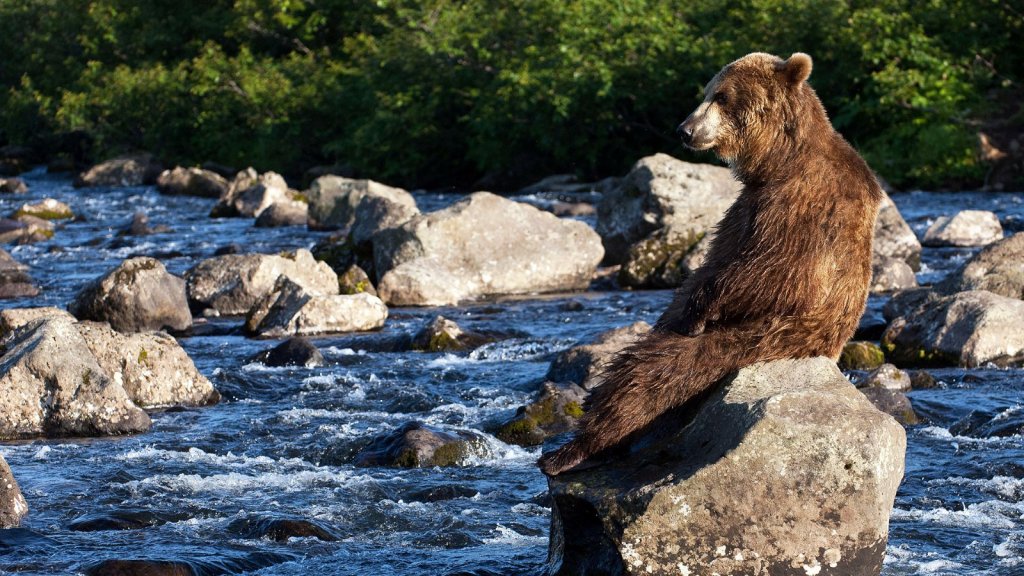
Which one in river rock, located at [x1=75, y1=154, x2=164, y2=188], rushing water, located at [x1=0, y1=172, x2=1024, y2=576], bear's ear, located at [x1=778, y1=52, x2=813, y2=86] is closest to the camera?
bear's ear, located at [x1=778, y1=52, x2=813, y2=86]

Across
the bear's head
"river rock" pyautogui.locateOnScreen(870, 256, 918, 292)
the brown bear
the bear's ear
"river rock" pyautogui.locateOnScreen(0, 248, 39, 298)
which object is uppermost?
the bear's ear

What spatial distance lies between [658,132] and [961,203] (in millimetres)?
8156

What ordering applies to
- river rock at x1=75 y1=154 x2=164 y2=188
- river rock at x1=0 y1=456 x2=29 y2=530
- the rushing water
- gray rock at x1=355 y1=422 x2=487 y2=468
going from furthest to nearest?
1. river rock at x1=75 y1=154 x2=164 y2=188
2. gray rock at x1=355 y1=422 x2=487 y2=468
3. river rock at x1=0 y1=456 x2=29 y2=530
4. the rushing water

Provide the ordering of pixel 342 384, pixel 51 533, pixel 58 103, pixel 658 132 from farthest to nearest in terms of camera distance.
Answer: pixel 58 103 → pixel 658 132 → pixel 342 384 → pixel 51 533

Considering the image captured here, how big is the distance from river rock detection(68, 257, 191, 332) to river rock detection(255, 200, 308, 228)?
407 inches

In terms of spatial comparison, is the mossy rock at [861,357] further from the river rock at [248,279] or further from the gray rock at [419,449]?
the river rock at [248,279]

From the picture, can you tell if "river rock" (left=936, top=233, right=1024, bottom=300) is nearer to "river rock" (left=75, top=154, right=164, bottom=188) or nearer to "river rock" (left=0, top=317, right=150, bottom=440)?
"river rock" (left=0, top=317, right=150, bottom=440)

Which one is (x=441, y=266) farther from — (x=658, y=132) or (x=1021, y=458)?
(x=658, y=132)

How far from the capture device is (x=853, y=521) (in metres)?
5.62

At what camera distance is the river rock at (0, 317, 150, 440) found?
9.80 meters

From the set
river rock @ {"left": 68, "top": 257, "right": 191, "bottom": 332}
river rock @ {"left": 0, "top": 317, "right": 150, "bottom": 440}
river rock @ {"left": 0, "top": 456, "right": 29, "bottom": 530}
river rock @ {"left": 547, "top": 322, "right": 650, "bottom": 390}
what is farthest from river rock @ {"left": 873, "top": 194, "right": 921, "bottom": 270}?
river rock @ {"left": 0, "top": 456, "right": 29, "bottom": 530}

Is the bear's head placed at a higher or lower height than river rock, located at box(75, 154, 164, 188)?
higher

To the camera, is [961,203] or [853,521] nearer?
[853,521]

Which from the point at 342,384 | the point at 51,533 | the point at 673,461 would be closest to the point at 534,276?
the point at 342,384
